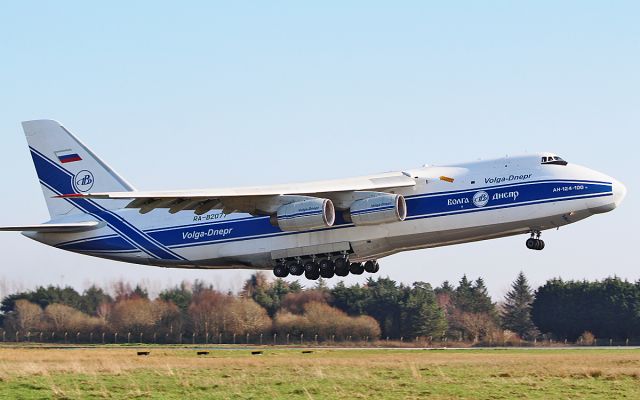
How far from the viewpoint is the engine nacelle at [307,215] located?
96.1 feet

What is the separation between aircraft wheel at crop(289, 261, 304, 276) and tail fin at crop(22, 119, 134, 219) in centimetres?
722

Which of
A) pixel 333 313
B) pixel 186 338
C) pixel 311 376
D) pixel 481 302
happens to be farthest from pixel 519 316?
pixel 311 376

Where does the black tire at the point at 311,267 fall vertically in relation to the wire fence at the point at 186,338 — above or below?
above

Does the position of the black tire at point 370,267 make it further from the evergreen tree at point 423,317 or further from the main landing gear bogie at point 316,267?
the evergreen tree at point 423,317

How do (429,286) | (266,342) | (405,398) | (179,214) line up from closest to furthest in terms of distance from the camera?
(405,398), (179,214), (266,342), (429,286)

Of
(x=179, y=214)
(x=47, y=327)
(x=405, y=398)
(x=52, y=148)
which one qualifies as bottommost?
(x=405, y=398)

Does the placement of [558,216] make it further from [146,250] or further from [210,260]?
[146,250]

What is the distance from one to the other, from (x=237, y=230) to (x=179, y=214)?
7.41ft

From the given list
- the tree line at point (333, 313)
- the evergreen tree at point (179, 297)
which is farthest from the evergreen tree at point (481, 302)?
the evergreen tree at point (179, 297)

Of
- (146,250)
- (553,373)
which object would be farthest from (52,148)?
(553,373)

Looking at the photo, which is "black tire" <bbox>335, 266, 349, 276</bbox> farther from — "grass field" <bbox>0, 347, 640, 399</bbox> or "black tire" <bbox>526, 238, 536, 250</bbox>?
"black tire" <bbox>526, 238, 536, 250</bbox>

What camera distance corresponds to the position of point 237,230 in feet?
105

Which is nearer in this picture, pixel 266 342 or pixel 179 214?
pixel 179 214

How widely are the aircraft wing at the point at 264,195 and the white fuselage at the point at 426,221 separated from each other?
592 mm
